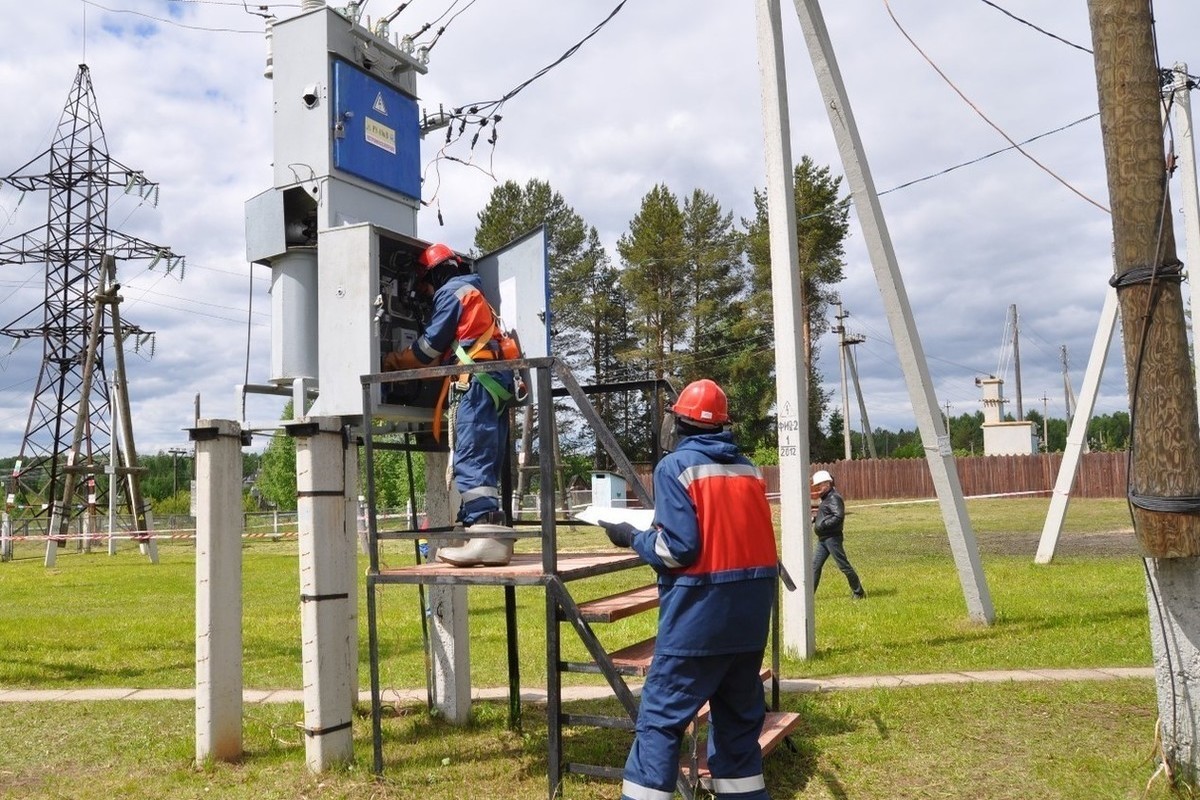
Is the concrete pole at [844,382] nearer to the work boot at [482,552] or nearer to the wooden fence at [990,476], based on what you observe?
the wooden fence at [990,476]

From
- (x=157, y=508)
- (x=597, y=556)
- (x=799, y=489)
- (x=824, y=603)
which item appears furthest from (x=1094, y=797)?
(x=157, y=508)

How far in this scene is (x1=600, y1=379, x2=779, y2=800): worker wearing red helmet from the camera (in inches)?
162

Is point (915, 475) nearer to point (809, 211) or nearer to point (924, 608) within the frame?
point (809, 211)

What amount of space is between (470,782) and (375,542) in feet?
4.81

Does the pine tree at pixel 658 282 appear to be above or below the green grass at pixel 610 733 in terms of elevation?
above

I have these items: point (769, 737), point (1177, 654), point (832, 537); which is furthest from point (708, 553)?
point (832, 537)

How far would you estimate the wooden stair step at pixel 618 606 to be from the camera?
15.6 ft

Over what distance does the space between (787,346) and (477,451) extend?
3.91 meters

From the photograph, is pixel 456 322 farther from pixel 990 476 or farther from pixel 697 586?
pixel 990 476

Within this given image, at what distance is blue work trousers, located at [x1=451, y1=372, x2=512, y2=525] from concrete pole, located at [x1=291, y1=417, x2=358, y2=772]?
0.84 m

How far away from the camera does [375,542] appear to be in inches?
216

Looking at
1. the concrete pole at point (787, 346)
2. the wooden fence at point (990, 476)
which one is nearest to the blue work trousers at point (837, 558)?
the concrete pole at point (787, 346)

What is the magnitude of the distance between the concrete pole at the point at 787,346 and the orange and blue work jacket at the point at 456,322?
3.52 m

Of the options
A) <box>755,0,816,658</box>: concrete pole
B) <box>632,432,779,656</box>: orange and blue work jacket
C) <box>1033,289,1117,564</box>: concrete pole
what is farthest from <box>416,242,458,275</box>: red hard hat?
<box>1033,289,1117,564</box>: concrete pole
